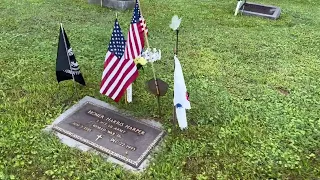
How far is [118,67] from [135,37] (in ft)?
1.49

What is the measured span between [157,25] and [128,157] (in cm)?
464

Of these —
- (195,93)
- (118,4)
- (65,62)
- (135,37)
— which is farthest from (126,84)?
(118,4)

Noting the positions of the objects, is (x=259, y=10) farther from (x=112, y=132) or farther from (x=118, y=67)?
Result: (x=112, y=132)

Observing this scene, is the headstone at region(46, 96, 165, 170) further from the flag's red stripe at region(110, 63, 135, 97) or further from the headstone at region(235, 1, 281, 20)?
the headstone at region(235, 1, 281, 20)

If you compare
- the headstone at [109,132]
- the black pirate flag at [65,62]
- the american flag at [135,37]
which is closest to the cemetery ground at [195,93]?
the headstone at [109,132]

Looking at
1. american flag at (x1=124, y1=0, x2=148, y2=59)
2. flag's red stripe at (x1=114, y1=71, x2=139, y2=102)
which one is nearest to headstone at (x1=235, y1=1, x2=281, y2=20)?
american flag at (x1=124, y1=0, x2=148, y2=59)

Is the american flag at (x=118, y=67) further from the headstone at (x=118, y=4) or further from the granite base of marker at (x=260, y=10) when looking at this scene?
the granite base of marker at (x=260, y=10)

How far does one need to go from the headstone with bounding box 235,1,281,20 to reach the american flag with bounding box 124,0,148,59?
4.92 metres

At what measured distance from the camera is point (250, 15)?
8.84m

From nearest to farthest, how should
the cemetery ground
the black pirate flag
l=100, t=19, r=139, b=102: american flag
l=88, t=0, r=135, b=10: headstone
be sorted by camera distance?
the cemetery ground, l=100, t=19, r=139, b=102: american flag, the black pirate flag, l=88, t=0, r=135, b=10: headstone

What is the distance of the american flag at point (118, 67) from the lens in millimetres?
4379

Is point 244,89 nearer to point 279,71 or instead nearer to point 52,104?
point 279,71

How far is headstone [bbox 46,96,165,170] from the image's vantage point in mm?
4059

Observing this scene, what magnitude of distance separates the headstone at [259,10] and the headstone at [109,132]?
544 centimetres
